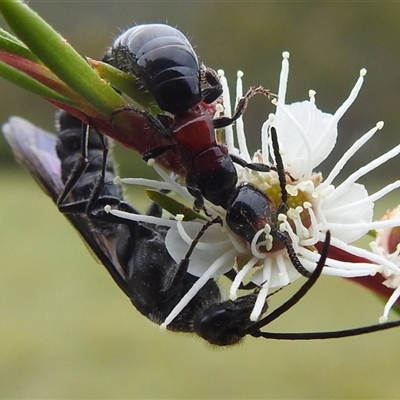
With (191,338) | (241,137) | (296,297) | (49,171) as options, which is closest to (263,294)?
(296,297)

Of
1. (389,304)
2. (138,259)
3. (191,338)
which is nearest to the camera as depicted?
(389,304)

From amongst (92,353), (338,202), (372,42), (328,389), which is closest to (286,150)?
(338,202)

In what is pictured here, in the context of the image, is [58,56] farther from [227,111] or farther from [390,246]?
[390,246]

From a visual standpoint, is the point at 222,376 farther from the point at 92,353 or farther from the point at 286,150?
the point at 286,150

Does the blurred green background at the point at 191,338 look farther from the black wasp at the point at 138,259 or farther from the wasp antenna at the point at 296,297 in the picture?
the wasp antenna at the point at 296,297

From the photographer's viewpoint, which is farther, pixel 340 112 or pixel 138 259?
pixel 138 259

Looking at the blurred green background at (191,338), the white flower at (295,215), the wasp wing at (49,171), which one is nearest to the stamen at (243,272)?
the white flower at (295,215)

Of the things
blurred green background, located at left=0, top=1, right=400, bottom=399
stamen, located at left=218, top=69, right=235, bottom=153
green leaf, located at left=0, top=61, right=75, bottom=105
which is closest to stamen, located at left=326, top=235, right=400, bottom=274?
stamen, located at left=218, top=69, right=235, bottom=153
